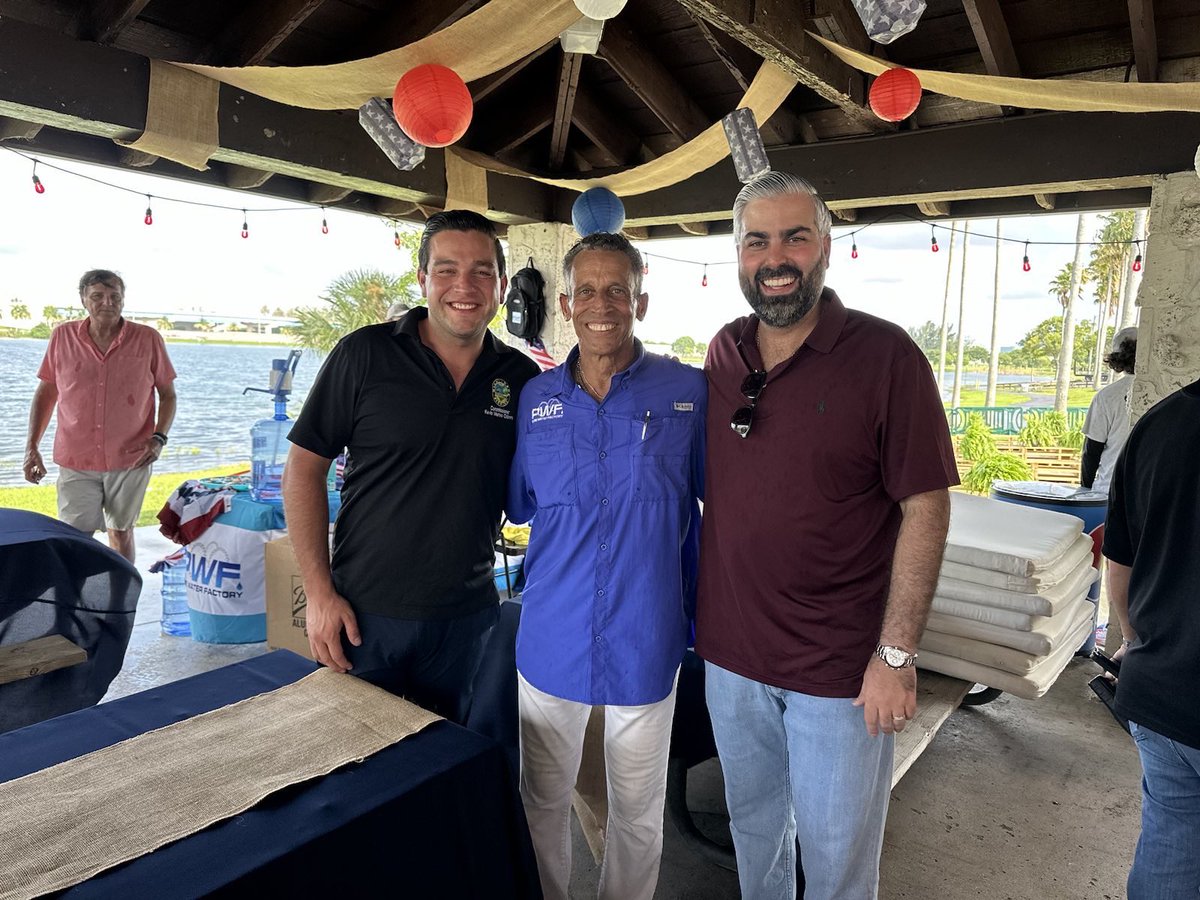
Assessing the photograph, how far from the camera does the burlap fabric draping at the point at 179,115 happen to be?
315 centimetres

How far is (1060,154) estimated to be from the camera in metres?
3.70

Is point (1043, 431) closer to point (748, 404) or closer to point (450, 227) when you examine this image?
point (748, 404)

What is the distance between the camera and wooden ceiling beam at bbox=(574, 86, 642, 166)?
473 cm

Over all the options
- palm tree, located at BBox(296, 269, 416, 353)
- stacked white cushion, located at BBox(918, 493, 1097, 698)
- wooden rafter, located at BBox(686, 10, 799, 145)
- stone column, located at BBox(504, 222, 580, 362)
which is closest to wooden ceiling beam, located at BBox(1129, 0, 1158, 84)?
wooden rafter, located at BBox(686, 10, 799, 145)

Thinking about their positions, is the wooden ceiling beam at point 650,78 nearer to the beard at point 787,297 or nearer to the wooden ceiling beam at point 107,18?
the wooden ceiling beam at point 107,18

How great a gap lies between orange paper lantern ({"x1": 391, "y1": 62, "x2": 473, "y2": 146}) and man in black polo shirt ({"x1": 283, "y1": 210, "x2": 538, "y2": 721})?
Result: 1114 millimetres

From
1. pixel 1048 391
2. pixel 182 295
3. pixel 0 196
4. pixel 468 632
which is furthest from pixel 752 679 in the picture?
pixel 1048 391

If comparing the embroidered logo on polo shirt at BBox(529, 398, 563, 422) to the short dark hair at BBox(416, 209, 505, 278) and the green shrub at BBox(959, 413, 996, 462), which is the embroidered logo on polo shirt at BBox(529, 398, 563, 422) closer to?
the short dark hair at BBox(416, 209, 505, 278)

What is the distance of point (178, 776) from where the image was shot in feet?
3.57

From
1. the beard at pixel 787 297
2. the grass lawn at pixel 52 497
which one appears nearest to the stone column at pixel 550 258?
the beard at pixel 787 297

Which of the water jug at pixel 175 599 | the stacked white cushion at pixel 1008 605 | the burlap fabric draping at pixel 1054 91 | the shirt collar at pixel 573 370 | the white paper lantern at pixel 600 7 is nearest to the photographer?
the shirt collar at pixel 573 370

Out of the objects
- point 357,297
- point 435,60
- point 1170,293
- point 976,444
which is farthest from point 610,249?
point 357,297

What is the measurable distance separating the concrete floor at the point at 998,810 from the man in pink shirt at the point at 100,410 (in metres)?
0.97

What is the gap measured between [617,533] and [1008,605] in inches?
59.9
